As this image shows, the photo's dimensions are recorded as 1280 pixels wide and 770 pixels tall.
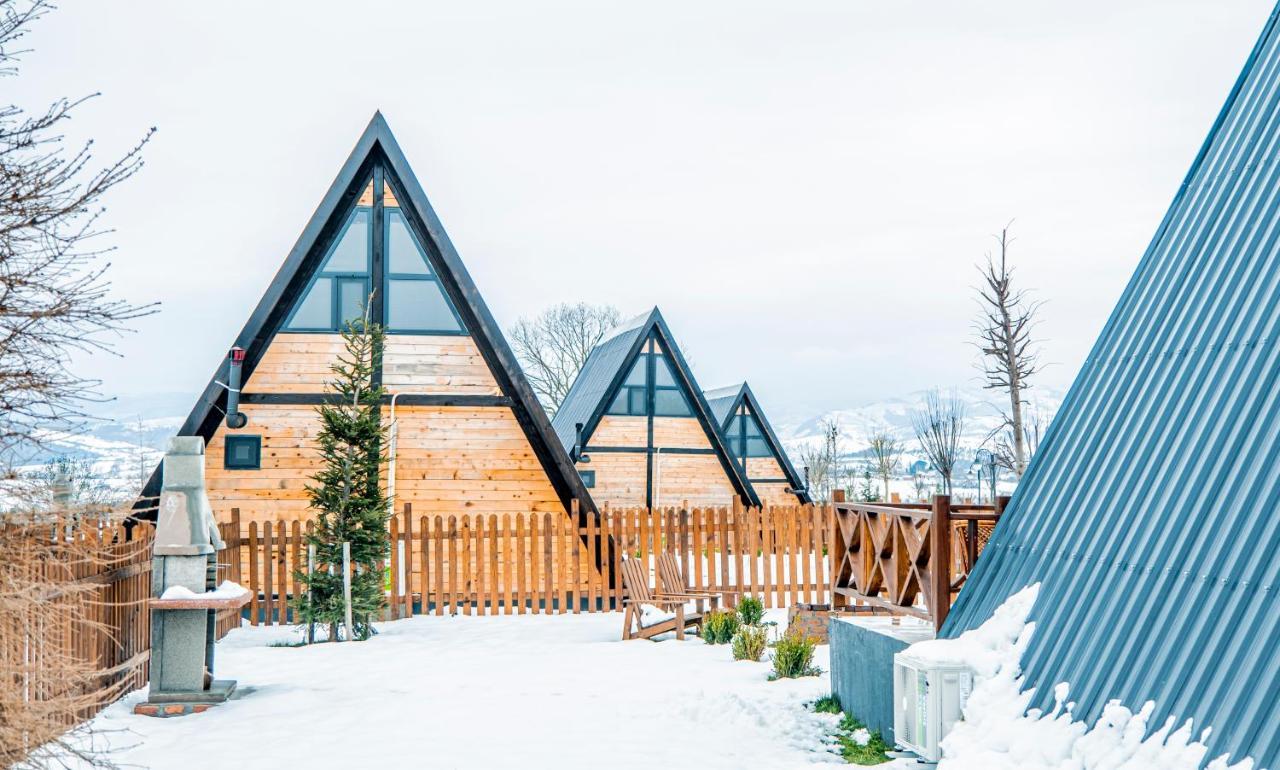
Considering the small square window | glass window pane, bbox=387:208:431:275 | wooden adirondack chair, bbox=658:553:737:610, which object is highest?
glass window pane, bbox=387:208:431:275

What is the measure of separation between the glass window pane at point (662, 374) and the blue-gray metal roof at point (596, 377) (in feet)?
2.76

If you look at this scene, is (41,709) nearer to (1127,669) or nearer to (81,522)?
(81,522)

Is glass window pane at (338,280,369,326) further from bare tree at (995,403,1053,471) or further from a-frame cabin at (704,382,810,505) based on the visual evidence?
a-frame cabin at (704,382,810,505)

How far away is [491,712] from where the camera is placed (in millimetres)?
9164

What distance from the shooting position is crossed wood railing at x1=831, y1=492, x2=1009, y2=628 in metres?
7.56

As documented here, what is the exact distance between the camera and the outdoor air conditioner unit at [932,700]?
635 centimetres

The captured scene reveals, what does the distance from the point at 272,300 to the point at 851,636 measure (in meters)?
10.6

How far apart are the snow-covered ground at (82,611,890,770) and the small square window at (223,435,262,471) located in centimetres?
388

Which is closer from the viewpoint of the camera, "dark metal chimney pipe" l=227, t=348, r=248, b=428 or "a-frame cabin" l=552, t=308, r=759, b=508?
A: "dark metal chimney pipe" l=227, t=348, r=248, b=428

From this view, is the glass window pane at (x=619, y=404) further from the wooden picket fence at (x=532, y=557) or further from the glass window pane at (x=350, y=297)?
the glass window pane at (x=350, y=297)

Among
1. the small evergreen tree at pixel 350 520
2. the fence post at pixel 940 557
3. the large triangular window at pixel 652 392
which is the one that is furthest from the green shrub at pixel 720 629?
the large triangular window at pixel 652 392

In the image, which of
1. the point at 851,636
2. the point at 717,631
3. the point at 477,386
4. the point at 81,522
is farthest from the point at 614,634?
the point at 81,522

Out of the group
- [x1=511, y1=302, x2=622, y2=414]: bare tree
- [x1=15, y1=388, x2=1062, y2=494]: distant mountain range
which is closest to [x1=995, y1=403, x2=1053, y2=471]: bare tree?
[x1=15, y1=388, x2=1062, y2=494]: distant mountain range

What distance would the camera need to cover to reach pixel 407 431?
16.7 m
